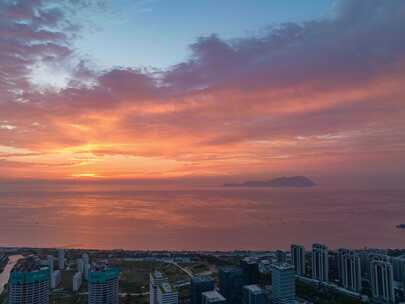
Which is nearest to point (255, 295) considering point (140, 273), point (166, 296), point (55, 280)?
point (166, 296)

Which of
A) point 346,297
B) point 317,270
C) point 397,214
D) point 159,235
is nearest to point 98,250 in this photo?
point 159,235

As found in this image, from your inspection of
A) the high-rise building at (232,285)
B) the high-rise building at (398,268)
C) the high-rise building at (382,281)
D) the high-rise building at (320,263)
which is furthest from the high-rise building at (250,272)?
the high-rise building at (398,268)

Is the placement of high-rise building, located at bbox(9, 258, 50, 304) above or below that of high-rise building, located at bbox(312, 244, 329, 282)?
above

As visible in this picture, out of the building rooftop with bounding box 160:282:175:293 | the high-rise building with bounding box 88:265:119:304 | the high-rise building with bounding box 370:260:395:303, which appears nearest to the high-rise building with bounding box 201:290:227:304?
the building rooftop with bounding box 160:282:175:293

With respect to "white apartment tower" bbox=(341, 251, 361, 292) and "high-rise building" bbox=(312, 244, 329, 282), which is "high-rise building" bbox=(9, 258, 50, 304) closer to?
"high-rise building" bbox=(312, 244, 329, 282)

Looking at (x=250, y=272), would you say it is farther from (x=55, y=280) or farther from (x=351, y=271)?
(x=55, y=280)

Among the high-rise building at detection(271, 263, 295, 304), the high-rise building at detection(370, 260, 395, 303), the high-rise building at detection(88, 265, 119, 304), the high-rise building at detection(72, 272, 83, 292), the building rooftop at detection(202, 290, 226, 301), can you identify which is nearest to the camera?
the building rooftop at detection(202, 290, 226, 301)

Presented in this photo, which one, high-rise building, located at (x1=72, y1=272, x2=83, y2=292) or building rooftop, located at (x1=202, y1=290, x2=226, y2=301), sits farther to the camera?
high-rise building, located at (x1=72, y1=272, x2=83, y2=292)

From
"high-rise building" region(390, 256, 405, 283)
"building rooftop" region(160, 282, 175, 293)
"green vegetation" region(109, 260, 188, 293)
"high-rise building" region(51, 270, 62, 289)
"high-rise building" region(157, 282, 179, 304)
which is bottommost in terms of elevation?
"green vegetation" region(109, 260, 188, 293)
